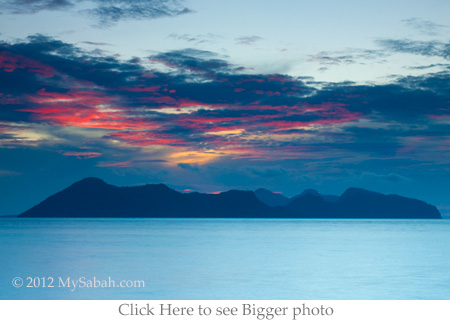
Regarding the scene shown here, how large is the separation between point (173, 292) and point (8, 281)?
846 centimetres
